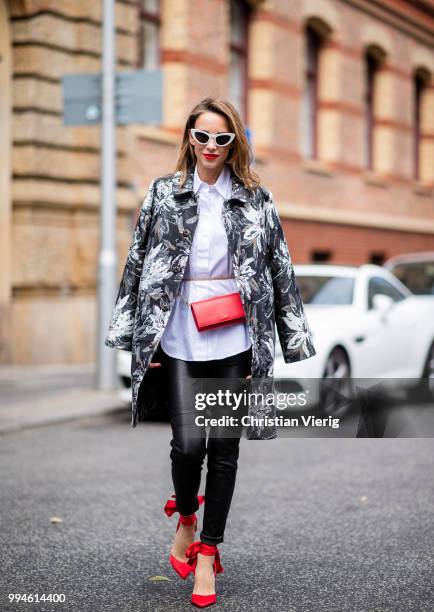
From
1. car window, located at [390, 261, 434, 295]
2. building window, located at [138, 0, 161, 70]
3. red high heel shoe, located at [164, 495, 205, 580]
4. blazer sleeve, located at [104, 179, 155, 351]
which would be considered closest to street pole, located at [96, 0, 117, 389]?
car window, located at [390, 261, 434, 295]

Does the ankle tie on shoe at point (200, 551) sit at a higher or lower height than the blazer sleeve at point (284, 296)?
lower

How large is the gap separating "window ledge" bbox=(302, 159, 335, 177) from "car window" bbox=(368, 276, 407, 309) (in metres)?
9.01

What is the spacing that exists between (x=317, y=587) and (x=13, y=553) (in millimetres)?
1420

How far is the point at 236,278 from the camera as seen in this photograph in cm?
399

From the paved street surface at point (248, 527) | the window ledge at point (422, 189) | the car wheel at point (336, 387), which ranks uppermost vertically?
the window ledge at point (422, 189)

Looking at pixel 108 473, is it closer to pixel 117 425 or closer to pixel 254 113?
pixel 117 425

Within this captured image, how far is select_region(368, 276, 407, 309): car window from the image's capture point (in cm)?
1074

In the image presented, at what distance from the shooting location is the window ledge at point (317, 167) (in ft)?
66.0

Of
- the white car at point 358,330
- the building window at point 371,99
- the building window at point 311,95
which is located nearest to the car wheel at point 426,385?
the white car at point 358,330

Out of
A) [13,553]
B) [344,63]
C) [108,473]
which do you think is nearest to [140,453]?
[108,473]

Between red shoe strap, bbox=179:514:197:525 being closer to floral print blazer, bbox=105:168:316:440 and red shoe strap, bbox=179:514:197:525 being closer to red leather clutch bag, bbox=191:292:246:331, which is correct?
floral print blazer, bbox=105:168:316:440

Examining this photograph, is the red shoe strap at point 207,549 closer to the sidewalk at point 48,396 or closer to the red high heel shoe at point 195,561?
the red high heel shoe at point 195,561

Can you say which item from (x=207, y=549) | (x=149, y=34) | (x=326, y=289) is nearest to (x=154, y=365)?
(x=207, y=549)

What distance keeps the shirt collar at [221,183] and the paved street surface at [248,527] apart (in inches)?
62.5
